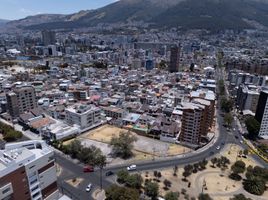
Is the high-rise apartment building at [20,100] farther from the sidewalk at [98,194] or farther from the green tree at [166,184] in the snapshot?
the green tree at [166,184]

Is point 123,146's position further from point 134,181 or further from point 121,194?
point 121,194

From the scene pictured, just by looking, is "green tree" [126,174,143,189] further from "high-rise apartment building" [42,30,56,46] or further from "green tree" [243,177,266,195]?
"high-rise apartment building" [42,30,56,46]

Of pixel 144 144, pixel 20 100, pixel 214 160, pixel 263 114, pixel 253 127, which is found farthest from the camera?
pixel 20 100

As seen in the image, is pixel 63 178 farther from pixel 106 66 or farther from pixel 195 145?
pixel 106 66

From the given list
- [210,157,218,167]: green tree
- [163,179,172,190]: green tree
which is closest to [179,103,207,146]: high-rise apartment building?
[210,157,218,167]: green tree

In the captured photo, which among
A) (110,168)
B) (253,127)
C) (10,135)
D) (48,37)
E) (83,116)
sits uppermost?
(48,37)

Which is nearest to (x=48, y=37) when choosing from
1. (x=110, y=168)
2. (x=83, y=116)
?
(x=83, y=116)
